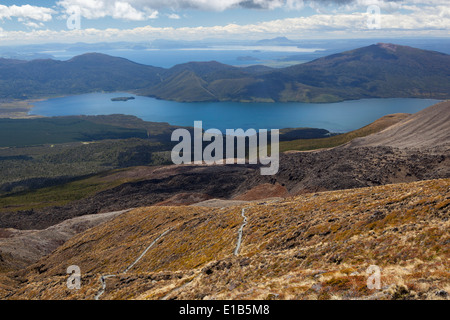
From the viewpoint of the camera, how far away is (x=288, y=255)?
76.2 feet

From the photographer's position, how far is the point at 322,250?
22.5m

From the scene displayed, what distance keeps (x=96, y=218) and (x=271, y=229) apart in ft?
154

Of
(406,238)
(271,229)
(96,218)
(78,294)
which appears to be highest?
(406,238)

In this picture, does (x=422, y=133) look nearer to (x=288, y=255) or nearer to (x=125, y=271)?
(x=288, y=255)

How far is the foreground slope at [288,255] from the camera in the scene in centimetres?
1692

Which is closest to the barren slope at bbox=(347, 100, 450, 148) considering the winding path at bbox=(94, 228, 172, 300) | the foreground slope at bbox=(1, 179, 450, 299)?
the foreground slope at bbox=(1, 179, 450, 299)

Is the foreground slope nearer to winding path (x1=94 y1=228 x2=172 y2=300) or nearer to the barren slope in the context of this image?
winding path (x1=94 y1=228 x2=172 y2=300)

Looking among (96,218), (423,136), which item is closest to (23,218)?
(96,218)

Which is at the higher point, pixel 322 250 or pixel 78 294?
pixel 322 250

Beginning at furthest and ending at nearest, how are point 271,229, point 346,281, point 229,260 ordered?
point 271,229 < point 229,260 < point 346,281

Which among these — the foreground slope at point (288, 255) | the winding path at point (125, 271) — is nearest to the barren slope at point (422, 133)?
the foreground slope at point (288, 255)

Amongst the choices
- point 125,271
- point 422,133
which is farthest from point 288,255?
point 422,133

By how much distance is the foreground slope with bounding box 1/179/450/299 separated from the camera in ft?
55.5
